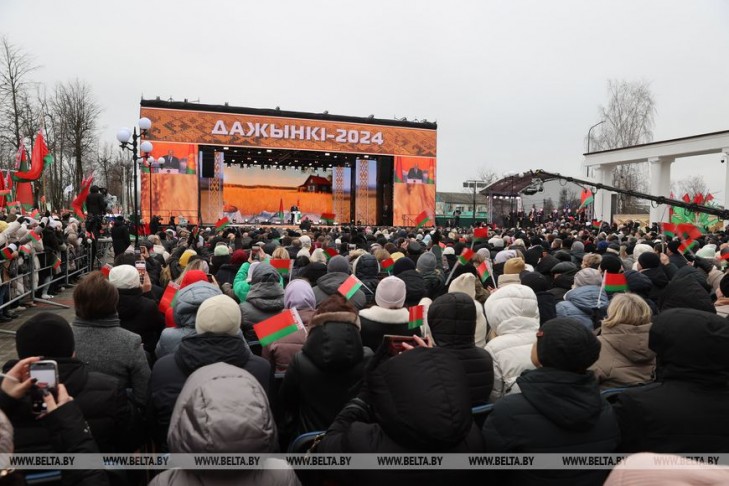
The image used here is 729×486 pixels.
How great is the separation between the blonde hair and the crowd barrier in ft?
27.4

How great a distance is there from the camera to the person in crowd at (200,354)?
2.98 m

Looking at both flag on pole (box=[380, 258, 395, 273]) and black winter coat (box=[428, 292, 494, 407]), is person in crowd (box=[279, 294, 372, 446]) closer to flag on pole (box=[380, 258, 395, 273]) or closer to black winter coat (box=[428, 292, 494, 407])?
black winter coat (box=[428, 292, 494, 407])

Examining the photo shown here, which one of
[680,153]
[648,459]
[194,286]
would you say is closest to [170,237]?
[194,286]

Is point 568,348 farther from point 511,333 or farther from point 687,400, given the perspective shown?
point 511,333

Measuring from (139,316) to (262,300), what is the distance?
1009 millimetres

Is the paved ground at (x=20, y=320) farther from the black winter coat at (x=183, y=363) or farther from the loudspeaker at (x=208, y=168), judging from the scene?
the loudspeaker at (x=208, y=168)

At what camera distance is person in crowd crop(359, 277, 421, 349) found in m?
4.23

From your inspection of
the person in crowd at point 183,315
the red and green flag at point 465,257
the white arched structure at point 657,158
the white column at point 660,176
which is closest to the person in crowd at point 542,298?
the red and green flag at point 465,257

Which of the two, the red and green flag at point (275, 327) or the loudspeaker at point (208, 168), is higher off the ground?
the loudspeaker at point (208, 168)

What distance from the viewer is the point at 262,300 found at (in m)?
4.78

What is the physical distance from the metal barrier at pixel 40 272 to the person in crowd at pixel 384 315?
6606 mm

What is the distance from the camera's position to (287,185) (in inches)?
1539

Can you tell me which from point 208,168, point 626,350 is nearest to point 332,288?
point 626,350

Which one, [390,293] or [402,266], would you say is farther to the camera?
[402,266]
